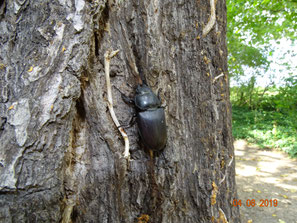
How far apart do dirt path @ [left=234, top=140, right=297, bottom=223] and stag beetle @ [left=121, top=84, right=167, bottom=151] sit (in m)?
3.14

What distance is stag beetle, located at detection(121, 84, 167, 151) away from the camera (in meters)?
1.30

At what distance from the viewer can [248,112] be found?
1027cm

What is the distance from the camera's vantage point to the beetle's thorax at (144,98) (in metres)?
1.32

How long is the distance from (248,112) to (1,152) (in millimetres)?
10937

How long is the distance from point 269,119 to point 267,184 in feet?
16.7

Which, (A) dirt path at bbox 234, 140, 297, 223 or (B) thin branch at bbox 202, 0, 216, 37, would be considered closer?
(B) thin branch at bbox 202, 0, 216, 37

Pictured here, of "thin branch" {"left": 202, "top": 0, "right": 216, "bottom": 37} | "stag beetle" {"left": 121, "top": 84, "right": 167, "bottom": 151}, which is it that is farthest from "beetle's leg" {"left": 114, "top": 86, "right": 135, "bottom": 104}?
"thin branch" {"left": 202, "top": 0, "right": 216, "bottom": 37}

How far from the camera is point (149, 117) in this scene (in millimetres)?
1354

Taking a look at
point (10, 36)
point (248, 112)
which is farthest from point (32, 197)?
point (248, 112)

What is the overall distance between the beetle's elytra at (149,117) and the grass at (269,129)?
6823 millimetres

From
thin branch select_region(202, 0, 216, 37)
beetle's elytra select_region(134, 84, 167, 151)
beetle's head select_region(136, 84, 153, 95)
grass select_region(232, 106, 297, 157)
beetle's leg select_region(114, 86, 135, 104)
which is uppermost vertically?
thin branch select_region(202, 0, 216, 37)
